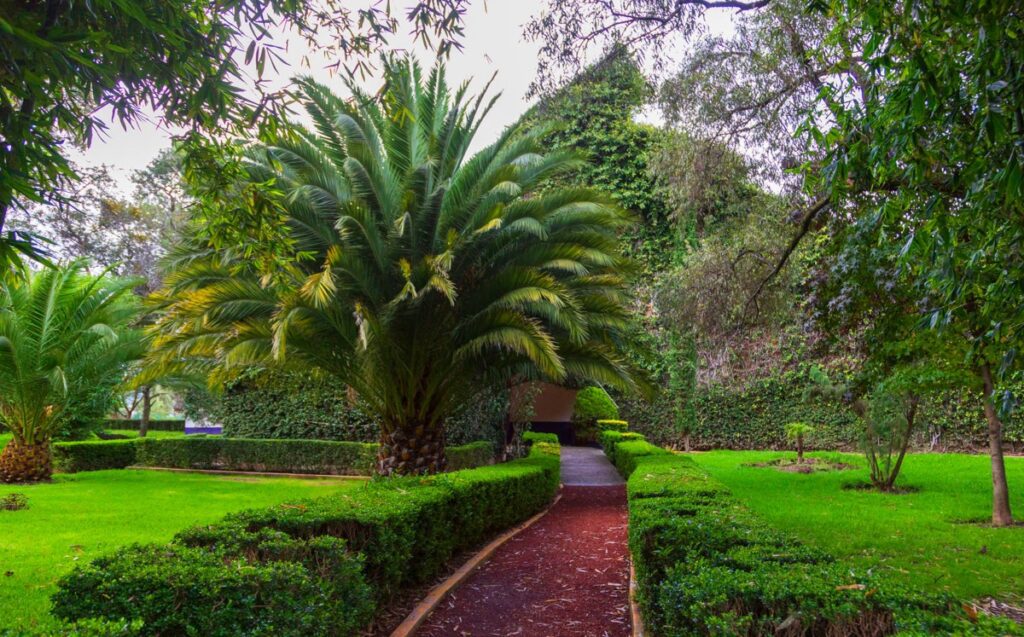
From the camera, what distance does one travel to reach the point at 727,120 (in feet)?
→ 33.8

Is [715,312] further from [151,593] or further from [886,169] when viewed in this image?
[151,593]

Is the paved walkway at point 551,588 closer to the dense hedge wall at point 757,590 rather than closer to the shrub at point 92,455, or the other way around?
the dense hedge wall at point 757,590

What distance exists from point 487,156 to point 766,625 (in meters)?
8.03

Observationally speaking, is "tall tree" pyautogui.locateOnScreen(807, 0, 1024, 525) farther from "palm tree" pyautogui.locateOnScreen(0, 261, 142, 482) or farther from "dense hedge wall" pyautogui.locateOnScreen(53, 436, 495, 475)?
"palm tree" pyautogui.locateOnScreen(0, 261, 142, 482)

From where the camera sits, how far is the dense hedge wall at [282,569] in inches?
119

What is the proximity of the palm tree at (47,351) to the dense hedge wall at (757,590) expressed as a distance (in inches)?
473

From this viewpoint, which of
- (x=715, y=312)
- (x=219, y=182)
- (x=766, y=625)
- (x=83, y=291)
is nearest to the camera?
(x=766, y=625)

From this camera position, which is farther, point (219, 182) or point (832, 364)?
point (832, 364)

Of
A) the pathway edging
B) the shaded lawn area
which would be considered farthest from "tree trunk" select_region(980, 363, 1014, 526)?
the pathway edging

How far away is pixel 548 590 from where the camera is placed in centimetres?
627

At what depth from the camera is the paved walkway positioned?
5.21 meters

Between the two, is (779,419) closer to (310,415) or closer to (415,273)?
(310,415)

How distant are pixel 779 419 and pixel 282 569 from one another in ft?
68.4

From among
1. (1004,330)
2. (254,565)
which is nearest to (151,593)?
(254,565)
